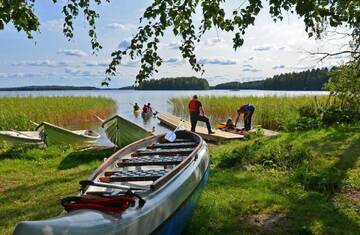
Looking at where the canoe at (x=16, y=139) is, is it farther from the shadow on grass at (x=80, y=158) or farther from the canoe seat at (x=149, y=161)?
the canoe seat at (x=149, y=161)

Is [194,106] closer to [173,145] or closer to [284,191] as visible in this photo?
[173,145]

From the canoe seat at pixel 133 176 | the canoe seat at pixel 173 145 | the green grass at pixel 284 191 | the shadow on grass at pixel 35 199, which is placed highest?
the canoe seat at pixel 133 176

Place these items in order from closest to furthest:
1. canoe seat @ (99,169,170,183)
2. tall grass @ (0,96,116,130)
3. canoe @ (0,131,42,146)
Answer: canoe seat @ (99,169,170,183) < canoe @ (0,131,42,146) < tall grass @ (0,96,116,130)

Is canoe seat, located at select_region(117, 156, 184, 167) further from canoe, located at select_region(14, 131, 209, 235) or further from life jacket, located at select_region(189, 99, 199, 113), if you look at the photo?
life jacket, located at select_region(189, 99, 199, 113)

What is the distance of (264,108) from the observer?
2398 centimetres

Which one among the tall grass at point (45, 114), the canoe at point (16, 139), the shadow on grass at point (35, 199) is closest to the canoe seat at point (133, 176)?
the shadow on grass at point (35, 199)

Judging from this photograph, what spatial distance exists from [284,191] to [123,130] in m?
7.40

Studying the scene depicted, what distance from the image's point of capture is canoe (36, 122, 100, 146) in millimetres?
13992

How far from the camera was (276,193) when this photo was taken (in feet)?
23.7

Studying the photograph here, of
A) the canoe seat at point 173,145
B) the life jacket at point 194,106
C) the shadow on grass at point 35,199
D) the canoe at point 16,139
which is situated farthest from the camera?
the life jacket at point 194,106

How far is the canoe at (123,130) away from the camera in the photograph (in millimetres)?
13695

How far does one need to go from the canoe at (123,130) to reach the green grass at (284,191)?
376 cm

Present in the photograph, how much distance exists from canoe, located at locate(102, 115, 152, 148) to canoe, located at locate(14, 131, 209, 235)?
614cm

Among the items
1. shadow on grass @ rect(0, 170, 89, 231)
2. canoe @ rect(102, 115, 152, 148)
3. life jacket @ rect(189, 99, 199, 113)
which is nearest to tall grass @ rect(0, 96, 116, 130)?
canoe @ rect(102, 115, 152, 148)
